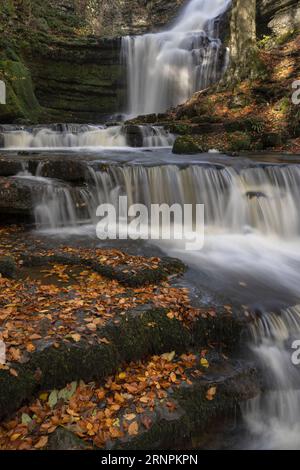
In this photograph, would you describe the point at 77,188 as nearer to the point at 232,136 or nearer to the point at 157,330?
the point at 157,330

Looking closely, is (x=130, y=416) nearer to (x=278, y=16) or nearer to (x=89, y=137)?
(x=89, y=137)

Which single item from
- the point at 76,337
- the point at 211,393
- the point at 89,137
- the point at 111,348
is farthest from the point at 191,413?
the point at 89,137

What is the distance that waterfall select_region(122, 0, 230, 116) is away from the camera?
20.1 meters

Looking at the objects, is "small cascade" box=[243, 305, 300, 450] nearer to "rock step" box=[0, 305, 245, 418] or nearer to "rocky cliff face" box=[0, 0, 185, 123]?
"rock step" box=[0, 305, 245, 418]

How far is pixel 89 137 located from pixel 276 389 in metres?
11.0

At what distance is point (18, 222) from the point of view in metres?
7.67

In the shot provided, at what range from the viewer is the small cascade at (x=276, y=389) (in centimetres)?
393

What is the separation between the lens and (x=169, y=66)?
20562 millimetres

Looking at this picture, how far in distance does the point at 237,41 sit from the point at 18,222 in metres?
12.2

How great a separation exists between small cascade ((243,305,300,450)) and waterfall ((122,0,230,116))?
57.0 ft

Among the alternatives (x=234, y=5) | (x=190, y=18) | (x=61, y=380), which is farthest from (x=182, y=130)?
(x=190, y=18)

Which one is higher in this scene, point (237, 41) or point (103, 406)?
point (237, 41)

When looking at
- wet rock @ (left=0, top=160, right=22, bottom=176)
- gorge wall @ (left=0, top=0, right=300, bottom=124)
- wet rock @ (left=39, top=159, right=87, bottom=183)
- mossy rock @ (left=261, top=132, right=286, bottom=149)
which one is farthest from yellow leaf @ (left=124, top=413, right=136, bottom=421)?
gorge wall @ (left=0, top=0, right=300, bottom=124)

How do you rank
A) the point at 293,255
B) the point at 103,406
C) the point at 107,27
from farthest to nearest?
the point at 107,27
the point at 293,255
the point at 103,406
